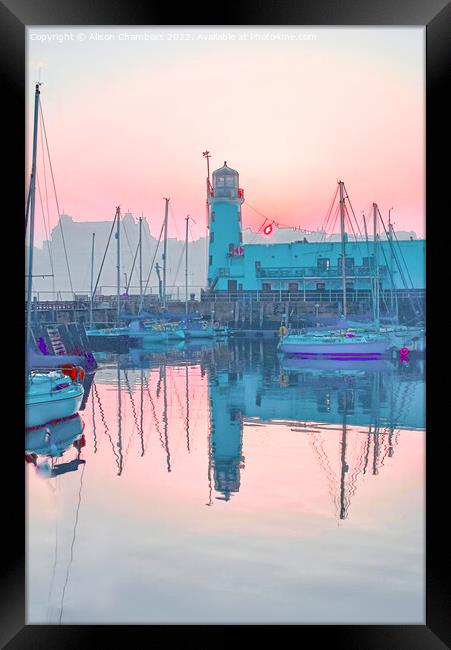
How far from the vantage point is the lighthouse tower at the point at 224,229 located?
4172 cm

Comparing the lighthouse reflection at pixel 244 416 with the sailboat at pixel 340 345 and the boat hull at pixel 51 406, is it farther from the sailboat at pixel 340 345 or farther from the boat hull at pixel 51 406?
the sailboat at pixel 340 345

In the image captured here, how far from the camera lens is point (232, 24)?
5.17 m

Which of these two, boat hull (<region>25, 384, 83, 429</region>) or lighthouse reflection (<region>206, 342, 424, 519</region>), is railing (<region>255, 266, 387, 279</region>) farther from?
boat hull (<region>25, 384, 83, 429</region>)

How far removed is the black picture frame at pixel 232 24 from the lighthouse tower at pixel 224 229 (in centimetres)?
3658

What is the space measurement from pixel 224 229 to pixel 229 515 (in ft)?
115

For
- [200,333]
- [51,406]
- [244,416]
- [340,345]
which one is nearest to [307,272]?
[200,333]

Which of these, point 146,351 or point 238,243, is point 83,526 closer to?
point 146,351

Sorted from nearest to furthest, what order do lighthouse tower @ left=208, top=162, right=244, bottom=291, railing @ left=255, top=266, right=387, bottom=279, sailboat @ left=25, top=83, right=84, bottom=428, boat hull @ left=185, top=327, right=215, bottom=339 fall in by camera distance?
sailboat @ left=25, top=83, right=84, bottom=428, boat hull @ left=185, top=327, right=215, bottom=339, railing @ left=255, top=266, right=387, bottom=279, lighthouse tower @ left=208, top=162, right=244, bottom=291

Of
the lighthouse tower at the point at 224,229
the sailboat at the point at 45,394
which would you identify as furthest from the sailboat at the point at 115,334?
the sailboat at the point at 45,394

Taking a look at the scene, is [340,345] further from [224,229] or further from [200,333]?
[224,229]

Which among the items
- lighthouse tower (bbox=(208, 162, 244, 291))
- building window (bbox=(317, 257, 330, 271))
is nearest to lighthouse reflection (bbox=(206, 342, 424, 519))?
building window (bbox=(317, 257, 330, 271))

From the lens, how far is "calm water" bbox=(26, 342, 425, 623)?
5.57 metres

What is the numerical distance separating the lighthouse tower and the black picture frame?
36581 mm
